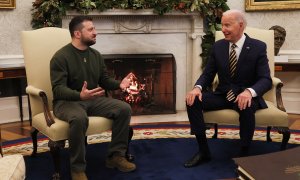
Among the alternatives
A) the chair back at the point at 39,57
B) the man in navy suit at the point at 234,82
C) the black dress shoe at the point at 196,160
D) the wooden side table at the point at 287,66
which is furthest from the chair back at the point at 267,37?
the chair back at the point at 39,57

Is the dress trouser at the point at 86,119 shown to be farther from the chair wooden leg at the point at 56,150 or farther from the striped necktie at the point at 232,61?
the striped necktie at the point at 232,61

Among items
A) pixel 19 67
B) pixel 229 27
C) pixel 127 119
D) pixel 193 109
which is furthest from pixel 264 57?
pixel 19 67

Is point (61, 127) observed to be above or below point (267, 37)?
below

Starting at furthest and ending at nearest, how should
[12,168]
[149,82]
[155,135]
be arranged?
[149,82]
[155,135]
[12,168]

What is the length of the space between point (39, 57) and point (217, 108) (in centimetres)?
152

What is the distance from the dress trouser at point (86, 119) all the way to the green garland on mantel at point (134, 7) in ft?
6.02

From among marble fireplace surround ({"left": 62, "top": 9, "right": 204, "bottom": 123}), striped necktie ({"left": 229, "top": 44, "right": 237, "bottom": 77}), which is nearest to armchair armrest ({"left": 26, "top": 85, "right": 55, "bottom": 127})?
striped necktie ({"left": 229, "top": 44, "right": 237, "bottom": 77})

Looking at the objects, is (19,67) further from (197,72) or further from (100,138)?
(197,72)

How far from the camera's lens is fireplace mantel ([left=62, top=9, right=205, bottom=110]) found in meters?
4.95

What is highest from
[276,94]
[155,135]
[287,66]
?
[287,66]

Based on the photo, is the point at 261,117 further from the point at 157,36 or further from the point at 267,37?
the point at 157,36

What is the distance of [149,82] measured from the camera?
17.1 feet

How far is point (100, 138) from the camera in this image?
4.06m

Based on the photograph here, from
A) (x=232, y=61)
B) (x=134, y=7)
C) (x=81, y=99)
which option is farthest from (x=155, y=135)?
(x=134, y=7)
